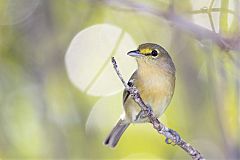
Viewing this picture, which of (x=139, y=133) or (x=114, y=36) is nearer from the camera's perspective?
(x=114, y=36)

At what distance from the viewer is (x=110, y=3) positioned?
12.5 feet

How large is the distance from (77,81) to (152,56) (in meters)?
1.22

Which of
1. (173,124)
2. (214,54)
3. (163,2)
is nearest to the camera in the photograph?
(214,54)

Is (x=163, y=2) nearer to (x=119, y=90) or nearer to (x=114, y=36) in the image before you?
(x=114, y=36)

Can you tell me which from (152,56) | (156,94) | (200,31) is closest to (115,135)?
(156,94)


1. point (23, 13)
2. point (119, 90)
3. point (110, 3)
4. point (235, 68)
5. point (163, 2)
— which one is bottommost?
point (235, 68)

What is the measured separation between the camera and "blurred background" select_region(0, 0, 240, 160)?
17.6 feet

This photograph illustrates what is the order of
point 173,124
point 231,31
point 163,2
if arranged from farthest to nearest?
point 173,124 < point 163,2 < point 231,31

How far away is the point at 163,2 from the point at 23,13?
4.61 feet

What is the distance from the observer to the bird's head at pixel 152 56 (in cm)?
454

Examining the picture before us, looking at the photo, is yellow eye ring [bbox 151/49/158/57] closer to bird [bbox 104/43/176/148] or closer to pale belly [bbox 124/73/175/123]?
bird [bbox 104/43/176/148]

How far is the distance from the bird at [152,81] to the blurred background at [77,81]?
43 centimetres

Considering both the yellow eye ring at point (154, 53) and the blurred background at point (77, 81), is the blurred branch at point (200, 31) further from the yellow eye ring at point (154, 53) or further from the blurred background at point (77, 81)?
the blurred background at point (77, 81)

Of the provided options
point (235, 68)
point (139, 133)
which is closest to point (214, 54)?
point (235, 68)
